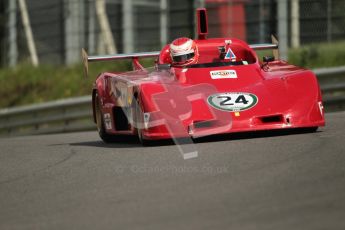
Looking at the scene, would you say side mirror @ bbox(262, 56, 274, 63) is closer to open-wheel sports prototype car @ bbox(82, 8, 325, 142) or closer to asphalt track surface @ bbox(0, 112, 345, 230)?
open-wheel sports prototype car @ bbox(82, 8, 325, 142)

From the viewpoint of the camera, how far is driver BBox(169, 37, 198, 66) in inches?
412

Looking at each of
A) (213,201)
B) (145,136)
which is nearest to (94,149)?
(145,136)

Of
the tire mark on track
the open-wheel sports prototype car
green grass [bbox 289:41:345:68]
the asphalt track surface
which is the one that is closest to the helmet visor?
the open-wheel sports prototype car

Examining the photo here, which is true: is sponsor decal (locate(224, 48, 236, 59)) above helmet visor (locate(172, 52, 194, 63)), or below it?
below

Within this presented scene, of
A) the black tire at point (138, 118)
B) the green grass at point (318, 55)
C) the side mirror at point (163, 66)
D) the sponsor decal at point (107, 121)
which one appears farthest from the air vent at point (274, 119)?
the green grass at point (318, 55)

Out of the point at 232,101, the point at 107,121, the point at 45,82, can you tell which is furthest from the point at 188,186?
the point at 45,82

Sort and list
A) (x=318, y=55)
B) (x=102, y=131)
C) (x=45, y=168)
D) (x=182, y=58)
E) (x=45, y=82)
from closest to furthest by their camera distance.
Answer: (x=45, y=168) → (x=182, y=58) → (x=102, y=131) → (x=318, y=55) → (x=45, y=82)

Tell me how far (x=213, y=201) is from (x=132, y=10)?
12227 millimetres

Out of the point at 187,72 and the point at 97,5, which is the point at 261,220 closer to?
the point at 187,72

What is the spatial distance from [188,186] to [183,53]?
4126mm

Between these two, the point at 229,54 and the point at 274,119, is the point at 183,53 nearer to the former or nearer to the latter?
the point at 229,54

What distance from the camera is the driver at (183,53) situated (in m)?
10.5

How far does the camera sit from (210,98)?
915 centimetres

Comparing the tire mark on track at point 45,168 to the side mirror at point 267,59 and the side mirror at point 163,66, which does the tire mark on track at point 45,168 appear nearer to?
the side mirror at point 163,66
